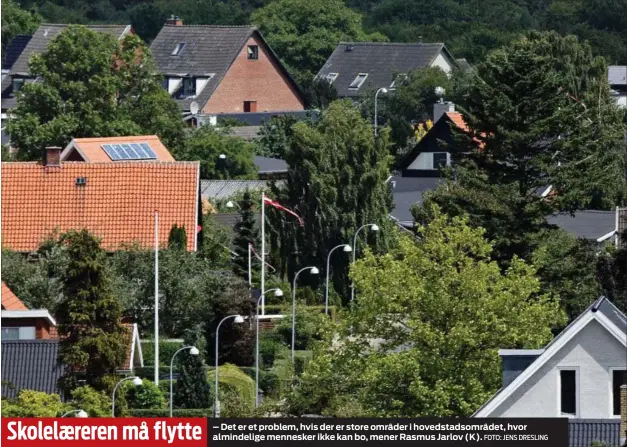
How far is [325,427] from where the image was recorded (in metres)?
25.9

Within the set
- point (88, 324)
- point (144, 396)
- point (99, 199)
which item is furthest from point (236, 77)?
point (88, 324)

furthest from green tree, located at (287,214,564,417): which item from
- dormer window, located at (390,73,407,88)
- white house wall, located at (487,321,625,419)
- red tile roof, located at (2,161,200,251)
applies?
dormer window, located at (390,73,407,88)

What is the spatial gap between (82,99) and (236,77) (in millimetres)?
41310

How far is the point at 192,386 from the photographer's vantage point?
55062 mm

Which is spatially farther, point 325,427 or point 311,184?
point 311,184

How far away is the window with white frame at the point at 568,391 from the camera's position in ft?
131

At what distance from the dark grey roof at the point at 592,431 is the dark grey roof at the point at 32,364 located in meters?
17.9

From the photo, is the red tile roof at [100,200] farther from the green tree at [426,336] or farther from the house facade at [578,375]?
the house facade at [578,375]

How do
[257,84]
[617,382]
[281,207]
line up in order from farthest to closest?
[257,84] → [281,207] → [617,382]

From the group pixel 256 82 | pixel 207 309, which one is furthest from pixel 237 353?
pixel 256 82

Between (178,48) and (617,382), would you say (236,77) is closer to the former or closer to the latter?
(178,48)

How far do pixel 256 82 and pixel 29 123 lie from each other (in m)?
43.1

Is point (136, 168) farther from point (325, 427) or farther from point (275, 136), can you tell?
point (325, 427)

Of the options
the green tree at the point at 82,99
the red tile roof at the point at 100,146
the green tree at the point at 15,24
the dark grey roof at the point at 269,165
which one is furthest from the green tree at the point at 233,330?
the green tree at the point at 15,24
